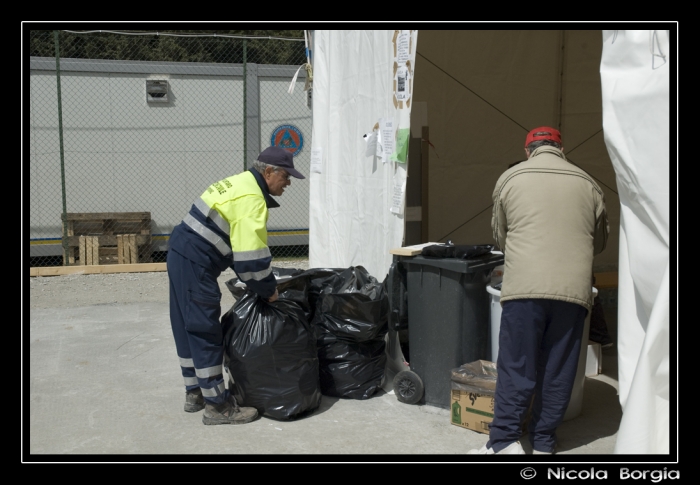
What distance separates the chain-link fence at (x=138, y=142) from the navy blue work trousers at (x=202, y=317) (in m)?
5.49

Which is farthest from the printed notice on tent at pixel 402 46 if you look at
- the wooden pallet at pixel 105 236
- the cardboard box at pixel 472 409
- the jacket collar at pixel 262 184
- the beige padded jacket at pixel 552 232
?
the wooden pallet at pixel 105 236

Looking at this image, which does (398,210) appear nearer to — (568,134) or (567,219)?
(567,219)

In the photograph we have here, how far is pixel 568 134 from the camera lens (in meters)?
7.18

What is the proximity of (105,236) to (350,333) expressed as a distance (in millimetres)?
5849

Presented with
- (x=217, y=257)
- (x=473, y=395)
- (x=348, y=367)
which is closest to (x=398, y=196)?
(x=348, y=367)

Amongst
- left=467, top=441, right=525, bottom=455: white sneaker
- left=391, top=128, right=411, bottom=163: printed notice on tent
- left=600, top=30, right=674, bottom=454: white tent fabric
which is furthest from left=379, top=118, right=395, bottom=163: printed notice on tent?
left=467, top=441, right=525, bottom=455: white sneaker

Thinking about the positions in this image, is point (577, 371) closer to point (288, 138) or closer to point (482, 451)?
point (482, 451)

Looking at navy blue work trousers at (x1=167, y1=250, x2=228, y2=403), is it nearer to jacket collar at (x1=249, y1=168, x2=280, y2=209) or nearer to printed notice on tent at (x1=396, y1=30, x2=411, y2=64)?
jacket collar at (x1=249, y1=168, x2=280, y2=209)

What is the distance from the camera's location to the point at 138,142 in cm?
934

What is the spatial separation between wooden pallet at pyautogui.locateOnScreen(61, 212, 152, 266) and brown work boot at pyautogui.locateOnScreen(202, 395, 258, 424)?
554 cm

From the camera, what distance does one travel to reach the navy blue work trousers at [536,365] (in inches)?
132

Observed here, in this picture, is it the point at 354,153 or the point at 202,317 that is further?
the point at 354,153
